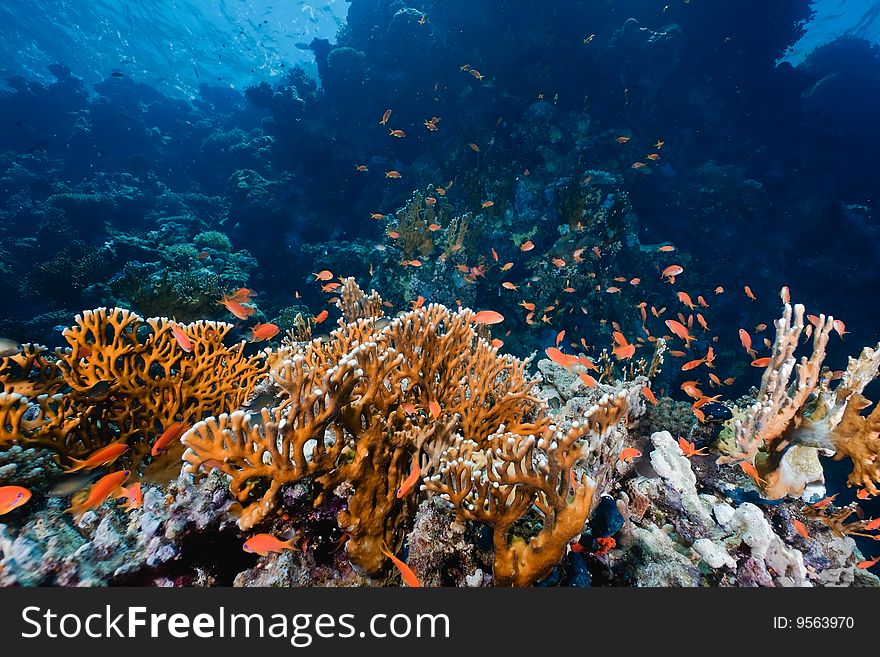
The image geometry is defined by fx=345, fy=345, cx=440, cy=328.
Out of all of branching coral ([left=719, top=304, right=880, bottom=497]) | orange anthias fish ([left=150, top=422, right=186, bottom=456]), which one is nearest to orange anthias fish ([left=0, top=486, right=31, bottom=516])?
orange anthias fish ([left=150, top=422, right=186, bottom=456])

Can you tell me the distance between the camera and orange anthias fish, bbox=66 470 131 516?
6.58 feet

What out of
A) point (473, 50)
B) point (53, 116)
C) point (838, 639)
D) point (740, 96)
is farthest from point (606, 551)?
point (53, 116)

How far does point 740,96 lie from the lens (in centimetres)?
1547

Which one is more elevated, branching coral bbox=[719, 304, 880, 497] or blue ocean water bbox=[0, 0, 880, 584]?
blue ocean water bbox=[0, 0, 880, 584]

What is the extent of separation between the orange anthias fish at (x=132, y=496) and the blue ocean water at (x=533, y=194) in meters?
6.48

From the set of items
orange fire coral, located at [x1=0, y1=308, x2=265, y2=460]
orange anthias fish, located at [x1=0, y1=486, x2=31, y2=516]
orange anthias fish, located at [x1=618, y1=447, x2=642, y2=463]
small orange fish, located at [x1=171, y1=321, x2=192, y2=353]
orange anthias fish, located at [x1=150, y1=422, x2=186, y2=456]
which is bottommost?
orange anthias fish, located at [x1=618, y1=447, x2=642, y2=463]

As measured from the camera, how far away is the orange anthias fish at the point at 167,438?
2.51 m

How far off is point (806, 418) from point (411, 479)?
152 inches

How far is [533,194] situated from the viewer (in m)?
11.4

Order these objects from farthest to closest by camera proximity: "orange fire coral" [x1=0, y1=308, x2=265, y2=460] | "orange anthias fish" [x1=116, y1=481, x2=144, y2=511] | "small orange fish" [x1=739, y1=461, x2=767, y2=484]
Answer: "small orange fish" [x1=739, y1=461, x2=767, y2=484]
"orange fire coral" [x1=0, y1=308, x2=265, y2=460]
"orange anthias fish" [x1=116, y1=481, x2=144, y2=511]

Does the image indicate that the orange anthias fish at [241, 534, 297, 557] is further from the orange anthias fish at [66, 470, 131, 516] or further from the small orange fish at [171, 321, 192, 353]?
the small orange fish at [171, 321, 192, 353]

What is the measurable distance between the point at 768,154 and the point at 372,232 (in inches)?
690

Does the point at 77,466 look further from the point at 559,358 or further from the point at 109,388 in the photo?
the point at 559,358

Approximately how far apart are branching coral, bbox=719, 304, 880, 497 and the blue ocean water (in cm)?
563
